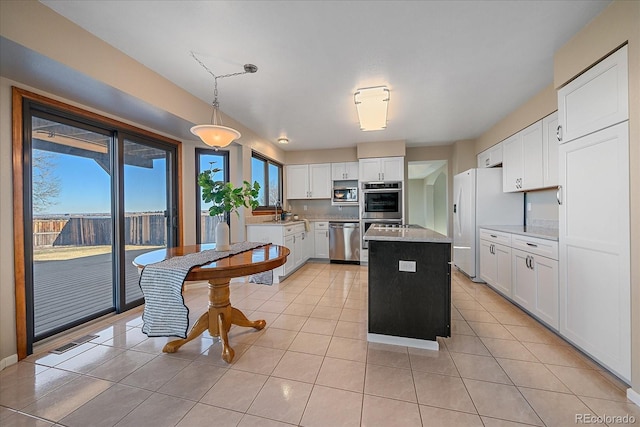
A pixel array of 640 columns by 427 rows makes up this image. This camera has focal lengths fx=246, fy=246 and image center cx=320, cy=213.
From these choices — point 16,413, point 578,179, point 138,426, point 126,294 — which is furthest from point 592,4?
point 126,294

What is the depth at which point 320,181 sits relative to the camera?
559 centimetres

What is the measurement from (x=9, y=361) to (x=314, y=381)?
225 cm

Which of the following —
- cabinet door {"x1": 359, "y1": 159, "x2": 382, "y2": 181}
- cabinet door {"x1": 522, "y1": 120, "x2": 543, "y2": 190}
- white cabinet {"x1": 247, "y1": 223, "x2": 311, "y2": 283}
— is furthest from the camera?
cabinet door {"x1": 359, "y1": 159, "x2": 382, "y2": 181}

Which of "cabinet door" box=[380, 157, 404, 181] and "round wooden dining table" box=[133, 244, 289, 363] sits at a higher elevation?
"cabinet door" box=[380, 157, 404, 181]

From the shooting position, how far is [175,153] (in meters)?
3.49

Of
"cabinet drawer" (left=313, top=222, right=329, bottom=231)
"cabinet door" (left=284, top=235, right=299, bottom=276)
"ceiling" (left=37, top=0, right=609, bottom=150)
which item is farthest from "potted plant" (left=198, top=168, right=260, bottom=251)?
"cabinet drawer" (left=313, top=222, right=329, bottom=231)

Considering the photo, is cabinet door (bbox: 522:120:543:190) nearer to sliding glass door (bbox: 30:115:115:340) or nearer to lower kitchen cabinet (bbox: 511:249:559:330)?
lower kitchen cabinet (bbox: 511:249:559:330)

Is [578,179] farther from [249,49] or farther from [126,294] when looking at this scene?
[126,294]

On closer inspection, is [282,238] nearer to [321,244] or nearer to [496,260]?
[321,244]

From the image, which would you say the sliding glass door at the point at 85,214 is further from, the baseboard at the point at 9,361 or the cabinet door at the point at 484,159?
the cabinet door at the point at 484,159

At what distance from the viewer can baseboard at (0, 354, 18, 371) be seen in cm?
177

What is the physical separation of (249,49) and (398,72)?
139cm

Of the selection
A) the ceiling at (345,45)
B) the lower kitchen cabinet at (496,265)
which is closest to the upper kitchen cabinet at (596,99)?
the ceiling at (345,45)

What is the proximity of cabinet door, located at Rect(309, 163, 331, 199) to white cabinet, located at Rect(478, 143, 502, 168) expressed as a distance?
2913 millimetres
